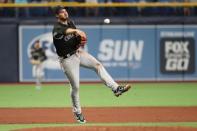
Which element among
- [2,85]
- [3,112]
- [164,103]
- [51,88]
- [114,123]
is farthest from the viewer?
[2,85]

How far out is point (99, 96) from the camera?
18672mm

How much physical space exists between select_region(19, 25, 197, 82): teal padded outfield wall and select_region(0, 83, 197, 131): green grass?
4.19ft

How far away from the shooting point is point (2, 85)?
76.4 feet

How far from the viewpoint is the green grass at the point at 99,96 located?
16531mm

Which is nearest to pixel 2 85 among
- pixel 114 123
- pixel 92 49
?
pixel 92 49

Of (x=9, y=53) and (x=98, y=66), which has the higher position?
(x=98, y=66)

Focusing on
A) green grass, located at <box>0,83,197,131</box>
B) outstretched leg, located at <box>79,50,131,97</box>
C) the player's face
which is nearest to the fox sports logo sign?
green grass, located at <box>0,83,197,131</box>

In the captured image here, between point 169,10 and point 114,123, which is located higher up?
point 169,10

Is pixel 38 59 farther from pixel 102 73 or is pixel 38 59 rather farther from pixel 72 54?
pixel 102 73

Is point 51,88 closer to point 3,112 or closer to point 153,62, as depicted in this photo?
point 153,62

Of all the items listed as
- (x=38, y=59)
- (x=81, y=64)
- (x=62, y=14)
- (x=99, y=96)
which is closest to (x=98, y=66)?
(x=81, y=64)

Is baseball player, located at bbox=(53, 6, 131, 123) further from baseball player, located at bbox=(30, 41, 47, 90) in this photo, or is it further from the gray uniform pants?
baseball player, located at bbox=(30, 41, 47, 90)

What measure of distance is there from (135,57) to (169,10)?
2.20 m

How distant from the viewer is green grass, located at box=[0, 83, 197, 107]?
16531mm
